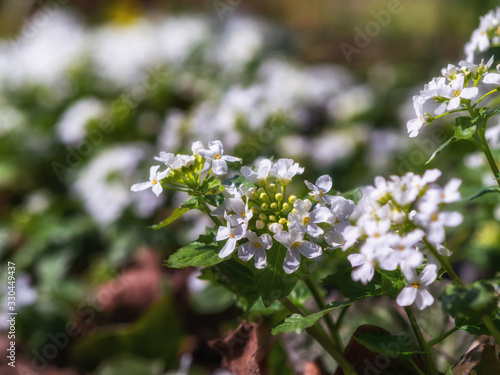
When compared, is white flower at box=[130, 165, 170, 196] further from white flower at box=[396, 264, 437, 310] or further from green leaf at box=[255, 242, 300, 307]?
white flower at box=[396, 264, 437, 310]

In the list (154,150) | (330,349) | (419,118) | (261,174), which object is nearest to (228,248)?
(261,174)

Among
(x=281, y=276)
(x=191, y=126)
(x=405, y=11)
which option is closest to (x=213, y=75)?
(x=191, y=126)

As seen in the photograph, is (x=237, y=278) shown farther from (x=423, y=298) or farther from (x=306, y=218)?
(x=423, y=298)

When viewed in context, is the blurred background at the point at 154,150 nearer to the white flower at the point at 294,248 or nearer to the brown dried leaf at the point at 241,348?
the brown dried leaf at the point at 241,348

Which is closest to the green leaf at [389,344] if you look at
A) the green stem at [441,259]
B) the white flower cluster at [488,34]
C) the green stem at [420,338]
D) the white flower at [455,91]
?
the green stem at [420,338]

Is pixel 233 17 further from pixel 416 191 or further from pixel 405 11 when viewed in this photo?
pixel 416 191
